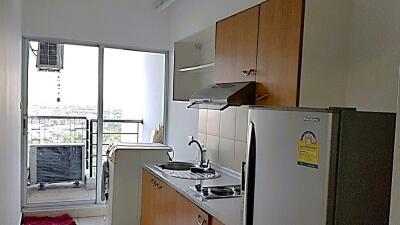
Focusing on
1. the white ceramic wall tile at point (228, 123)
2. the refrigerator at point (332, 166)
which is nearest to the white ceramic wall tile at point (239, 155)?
the white ceramic wall tile at point (228, 123)

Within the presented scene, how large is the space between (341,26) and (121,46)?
319 cm

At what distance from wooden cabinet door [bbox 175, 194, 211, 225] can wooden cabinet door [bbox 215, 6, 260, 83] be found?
906mm

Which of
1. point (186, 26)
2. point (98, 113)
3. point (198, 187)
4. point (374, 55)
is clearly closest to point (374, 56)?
point (374, 55)

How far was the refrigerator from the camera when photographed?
1.27 meters

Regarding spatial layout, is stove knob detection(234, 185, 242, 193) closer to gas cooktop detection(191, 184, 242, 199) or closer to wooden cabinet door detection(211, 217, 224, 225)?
gas cooktop detection(191, 184, 242, 199)

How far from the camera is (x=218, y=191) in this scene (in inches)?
95.9

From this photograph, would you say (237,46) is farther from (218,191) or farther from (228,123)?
(218,191)

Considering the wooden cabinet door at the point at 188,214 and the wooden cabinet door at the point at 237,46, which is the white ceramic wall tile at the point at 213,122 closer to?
the wooden cabinet door at the point at 237,46

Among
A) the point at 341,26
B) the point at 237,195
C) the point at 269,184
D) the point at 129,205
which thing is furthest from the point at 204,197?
the point at 129,205

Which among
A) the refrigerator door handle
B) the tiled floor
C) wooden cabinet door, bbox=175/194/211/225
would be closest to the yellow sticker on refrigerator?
the refrigerator door handle

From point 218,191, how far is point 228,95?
0.65 metres

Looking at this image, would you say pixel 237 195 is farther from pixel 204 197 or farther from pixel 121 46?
pixel 121 46

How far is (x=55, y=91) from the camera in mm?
4613

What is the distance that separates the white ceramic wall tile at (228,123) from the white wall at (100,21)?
75.6 inches
